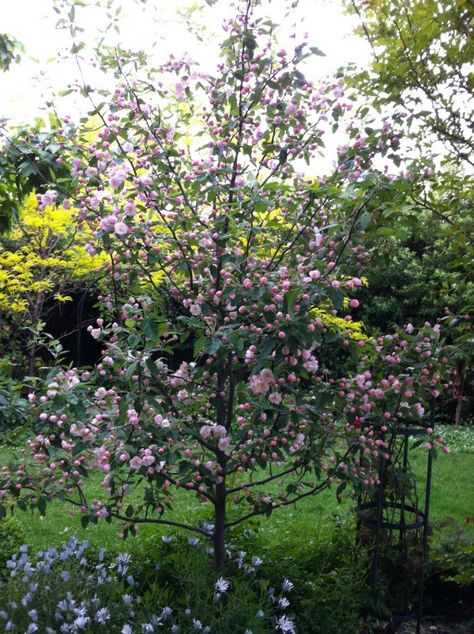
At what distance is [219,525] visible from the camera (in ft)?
8.93

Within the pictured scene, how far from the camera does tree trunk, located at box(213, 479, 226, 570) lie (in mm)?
2691

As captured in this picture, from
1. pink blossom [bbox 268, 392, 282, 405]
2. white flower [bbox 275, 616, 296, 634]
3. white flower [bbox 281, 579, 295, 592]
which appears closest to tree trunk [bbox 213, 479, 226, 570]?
white flower [bbox 281, 579, 295, 592]

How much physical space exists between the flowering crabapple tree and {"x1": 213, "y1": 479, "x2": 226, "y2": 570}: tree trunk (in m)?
0.07

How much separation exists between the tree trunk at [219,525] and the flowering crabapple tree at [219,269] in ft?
0.23

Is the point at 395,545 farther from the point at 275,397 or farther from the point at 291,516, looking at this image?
the point at 291,516

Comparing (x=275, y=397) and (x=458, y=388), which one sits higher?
(x=275, y=397)

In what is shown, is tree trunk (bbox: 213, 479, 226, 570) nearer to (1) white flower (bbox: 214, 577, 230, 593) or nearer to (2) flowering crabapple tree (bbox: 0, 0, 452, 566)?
(2) flowering crabapple tree (bbox: 0, 0, 452, 566)

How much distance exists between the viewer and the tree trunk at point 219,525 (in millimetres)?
2691

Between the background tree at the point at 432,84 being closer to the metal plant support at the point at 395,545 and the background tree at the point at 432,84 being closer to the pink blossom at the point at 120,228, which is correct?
the metal plant support at the point at 395,545

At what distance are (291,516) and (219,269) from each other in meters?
2.58

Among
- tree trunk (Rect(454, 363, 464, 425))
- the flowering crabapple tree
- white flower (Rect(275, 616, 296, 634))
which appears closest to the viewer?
the flowering crabapple tree

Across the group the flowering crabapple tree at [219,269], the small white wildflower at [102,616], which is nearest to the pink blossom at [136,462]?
the flowering crabapple tree at [219,269]

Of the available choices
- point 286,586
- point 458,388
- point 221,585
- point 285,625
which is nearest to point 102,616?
point 221,585

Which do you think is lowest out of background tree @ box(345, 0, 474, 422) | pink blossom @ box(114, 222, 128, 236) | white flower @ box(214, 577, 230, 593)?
white flower @ box(214, 577, 230, 593)
